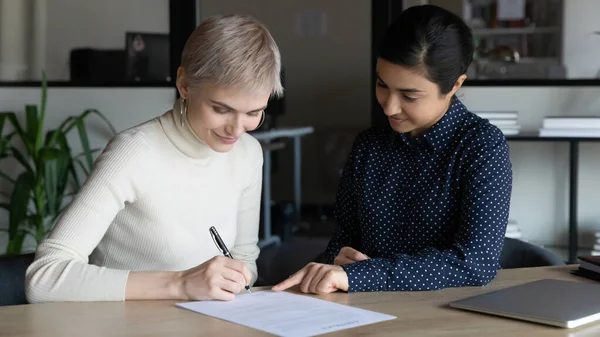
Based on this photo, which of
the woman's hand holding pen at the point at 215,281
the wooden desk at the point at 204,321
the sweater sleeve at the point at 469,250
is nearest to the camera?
the wooden desk at the point at 204,321

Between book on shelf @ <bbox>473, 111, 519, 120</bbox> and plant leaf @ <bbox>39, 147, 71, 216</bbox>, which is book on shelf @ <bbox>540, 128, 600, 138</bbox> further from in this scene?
plant leaf @ <bbox>39, 147, 71, 216</bbox>

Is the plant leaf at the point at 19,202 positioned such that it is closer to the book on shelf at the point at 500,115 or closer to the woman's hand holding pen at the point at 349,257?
the book on shelf at the point at 500,115

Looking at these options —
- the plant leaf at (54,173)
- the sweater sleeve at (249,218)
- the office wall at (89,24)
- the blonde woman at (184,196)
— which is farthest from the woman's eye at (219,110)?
the office wall at (89,24)

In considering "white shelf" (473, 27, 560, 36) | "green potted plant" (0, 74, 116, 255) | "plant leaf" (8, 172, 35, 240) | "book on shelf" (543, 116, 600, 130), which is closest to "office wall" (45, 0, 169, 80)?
"green potted plant" (0, 74, 116, 255)

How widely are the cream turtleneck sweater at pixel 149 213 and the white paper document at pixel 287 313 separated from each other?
23cm

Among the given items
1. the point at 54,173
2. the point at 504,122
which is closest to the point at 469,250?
the point at 504,122

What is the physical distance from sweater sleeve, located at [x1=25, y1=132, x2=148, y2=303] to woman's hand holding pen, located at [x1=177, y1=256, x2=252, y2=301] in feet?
0.42

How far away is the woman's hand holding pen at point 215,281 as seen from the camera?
171cm

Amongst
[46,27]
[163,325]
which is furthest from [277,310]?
[46,27]

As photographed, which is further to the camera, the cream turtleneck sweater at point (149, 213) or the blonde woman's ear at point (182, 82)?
A: the blonde woman's ear at point (182, 82)

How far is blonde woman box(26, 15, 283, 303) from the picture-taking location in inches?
68.3

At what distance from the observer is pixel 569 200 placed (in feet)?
13.5

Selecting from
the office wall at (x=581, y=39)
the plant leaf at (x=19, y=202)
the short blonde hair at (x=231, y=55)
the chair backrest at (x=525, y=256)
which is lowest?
the plant leaf at (x=19, y=202)

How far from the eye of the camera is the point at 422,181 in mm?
2203
